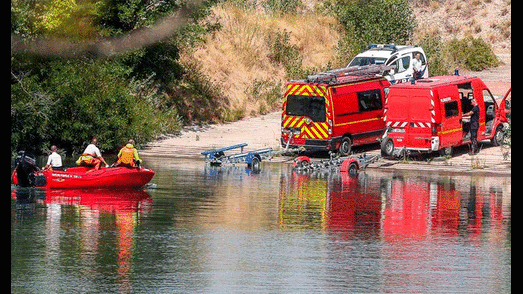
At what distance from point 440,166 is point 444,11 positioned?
35920 mm

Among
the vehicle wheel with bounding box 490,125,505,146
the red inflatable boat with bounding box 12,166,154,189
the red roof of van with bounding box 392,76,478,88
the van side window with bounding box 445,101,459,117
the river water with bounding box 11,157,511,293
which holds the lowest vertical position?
the river water with bounding box 11,157,511,293

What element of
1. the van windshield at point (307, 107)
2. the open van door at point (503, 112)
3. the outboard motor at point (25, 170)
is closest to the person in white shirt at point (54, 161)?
the outboard motor at point (25, 170)

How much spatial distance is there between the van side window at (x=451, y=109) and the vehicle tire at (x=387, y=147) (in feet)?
→ 6.62

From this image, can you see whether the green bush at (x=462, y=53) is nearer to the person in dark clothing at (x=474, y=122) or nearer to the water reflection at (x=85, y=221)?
the person in dark clothing at (x=474, y=122)

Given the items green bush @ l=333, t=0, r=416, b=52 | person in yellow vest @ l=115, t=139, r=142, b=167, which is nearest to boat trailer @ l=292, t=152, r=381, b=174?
person in yellow vest @ l=115, t=139, r=142, b=167

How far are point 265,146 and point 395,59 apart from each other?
265 inches

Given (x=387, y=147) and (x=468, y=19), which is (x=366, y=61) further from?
(x=468, y=19)

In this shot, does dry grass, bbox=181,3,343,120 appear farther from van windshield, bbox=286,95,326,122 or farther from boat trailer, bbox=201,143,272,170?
boat trailer, bbox=201,143,272,170

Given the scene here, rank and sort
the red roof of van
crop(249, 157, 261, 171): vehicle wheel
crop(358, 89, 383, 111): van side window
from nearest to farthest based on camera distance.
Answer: the red roof of van
crop(249, 157, 261, 171): vehicle wheel
crop(358, 89, 383, 111): van side window

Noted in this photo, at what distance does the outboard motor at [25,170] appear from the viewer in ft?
95.3

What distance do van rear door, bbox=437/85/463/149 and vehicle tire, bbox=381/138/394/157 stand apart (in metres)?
1.60

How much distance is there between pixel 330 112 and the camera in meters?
36.9

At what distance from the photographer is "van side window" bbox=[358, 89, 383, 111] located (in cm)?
3822
